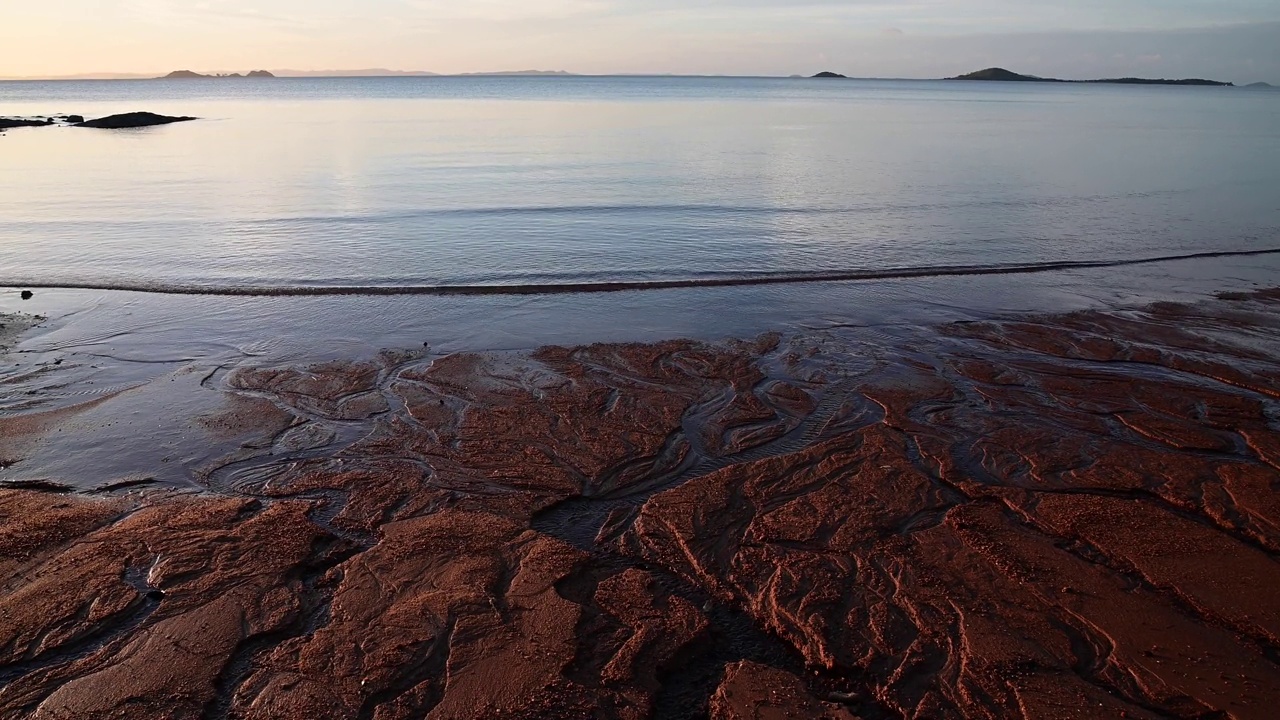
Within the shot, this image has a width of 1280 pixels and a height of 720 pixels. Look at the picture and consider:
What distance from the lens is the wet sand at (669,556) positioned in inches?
171

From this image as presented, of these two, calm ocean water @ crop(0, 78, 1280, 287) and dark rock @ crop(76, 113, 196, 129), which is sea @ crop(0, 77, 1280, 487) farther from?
dark rock @ crop(76, 113, 196, 129)

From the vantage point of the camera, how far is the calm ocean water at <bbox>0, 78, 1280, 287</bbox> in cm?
1545

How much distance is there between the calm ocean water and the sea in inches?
5.2

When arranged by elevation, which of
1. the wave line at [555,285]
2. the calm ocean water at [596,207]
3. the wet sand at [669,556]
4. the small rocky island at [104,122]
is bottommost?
the wet sand at [669,556]

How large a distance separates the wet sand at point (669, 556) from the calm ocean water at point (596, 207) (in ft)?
23.2

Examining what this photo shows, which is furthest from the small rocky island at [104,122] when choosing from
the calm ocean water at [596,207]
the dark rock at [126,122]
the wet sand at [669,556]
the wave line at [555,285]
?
the wet sand at [669,556]

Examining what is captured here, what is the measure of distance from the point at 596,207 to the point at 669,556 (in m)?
17.2

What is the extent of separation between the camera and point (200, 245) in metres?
16.6

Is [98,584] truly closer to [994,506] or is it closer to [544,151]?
[994,506]

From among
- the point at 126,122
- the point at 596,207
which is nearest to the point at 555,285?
the point at 596,207

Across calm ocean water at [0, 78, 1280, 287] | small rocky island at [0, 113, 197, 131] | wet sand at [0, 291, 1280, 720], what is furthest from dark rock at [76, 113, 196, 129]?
wet sand at [0, 291, 1280, 720]

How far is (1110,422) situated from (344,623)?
7.87 m

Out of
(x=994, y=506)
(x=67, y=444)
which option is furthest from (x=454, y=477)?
(x=994, y=506)

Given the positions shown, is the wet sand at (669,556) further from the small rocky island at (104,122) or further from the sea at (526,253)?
the small rocky island at (104,122)
